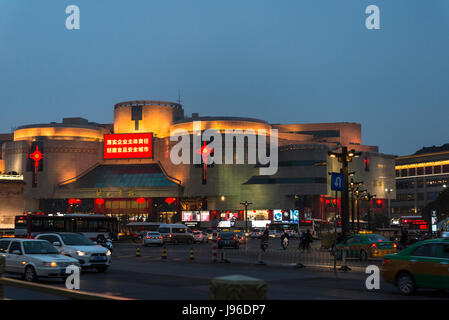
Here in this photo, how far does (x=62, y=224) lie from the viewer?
6488 cm

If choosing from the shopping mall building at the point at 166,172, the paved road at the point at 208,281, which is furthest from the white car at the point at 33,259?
the shopping mall building at the point at 166,172

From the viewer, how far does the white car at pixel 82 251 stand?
26500 millimetres

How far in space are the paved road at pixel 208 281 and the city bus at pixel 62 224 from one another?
115 ft

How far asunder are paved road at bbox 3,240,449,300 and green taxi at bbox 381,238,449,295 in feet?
1.32

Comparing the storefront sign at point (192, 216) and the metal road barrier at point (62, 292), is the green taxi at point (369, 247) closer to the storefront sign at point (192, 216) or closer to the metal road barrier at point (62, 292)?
the metal road barrier at point (62, 292)

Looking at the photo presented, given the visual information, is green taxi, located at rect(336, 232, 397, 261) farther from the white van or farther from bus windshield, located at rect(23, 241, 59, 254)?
the white van

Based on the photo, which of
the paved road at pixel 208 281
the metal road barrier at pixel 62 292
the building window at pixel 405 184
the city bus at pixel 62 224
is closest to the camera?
the metal road barrier at pixel 62 292

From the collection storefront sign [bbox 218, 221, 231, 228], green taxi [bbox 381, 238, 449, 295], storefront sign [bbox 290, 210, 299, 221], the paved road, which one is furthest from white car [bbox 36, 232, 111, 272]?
storefront sign [bbox 290, 210, 299, 221]

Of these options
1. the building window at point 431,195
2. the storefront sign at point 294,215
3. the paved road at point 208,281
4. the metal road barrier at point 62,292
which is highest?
the building window at point 431,195

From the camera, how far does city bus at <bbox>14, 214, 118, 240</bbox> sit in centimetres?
6338

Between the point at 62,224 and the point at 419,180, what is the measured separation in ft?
429

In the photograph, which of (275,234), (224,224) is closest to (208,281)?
(275,234)

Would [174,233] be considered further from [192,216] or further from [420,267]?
[192,216]
